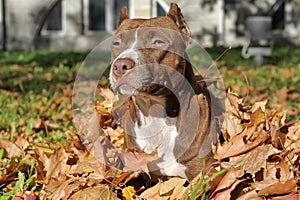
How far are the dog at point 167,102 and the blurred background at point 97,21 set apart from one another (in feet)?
41.4

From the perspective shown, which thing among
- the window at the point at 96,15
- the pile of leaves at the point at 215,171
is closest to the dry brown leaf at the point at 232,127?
the pile of leaves at the point at 215,171

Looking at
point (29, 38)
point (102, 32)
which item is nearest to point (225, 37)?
point (102, 32)

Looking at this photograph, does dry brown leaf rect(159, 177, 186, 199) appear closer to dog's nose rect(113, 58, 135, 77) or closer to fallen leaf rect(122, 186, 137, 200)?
fallen leaf rect(122, 186, 137, 200)

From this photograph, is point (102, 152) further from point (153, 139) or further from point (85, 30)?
point (85, 30)

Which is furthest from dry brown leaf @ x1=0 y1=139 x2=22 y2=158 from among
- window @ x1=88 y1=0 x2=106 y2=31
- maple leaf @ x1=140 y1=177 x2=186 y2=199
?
window @ x1=88 y1=0 x2=106 y2=31

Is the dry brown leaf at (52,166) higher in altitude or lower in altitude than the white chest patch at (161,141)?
lower

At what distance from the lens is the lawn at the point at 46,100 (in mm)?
2729

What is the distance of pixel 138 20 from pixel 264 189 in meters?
1.05

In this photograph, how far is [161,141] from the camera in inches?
100

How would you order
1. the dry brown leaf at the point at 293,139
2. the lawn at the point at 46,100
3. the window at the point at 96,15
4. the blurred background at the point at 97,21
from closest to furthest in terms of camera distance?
the dry brown leaf at the point at 293,139 < the lawn at the point at 46,100 < the blurred background at the point at 97,21 < the window at the point at 96,15

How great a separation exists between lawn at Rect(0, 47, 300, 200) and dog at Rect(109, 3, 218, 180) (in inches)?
14.4

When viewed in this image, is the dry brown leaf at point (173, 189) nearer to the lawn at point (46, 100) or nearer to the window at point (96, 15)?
the lawn at point (46, 100)

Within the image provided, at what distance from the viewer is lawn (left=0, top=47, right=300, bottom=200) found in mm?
2729

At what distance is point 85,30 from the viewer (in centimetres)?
1538
